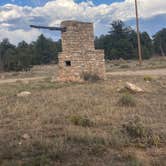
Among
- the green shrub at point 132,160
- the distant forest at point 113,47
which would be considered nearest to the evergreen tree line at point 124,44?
the distant forest at point 113,47

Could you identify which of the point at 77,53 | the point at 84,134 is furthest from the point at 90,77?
the point at 84,134

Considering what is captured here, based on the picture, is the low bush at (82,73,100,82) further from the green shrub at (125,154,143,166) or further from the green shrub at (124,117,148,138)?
the green shrub at (125,154,143,166)

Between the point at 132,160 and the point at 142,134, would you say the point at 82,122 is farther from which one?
the point at 132,160

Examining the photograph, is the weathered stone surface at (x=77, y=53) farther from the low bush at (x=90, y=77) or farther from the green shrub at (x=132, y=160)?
the green shrub at (x=132, y=160)

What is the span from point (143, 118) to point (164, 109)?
1773 millimetres

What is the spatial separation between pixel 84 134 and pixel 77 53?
1331 cm

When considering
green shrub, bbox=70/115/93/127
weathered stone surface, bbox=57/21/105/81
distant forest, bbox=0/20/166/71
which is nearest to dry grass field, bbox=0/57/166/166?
green shrub, bbox=70/115/93/127

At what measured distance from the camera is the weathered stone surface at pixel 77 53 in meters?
20.2

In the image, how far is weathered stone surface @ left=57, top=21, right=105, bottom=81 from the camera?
66.3 feet

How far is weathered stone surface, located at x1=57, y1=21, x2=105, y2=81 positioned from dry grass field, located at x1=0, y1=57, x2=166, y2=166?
8.37 metres

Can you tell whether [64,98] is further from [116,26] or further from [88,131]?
[116,26]

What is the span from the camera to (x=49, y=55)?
259 feet

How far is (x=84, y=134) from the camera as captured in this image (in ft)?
24.1

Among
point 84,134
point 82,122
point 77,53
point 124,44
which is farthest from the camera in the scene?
point 124,44
